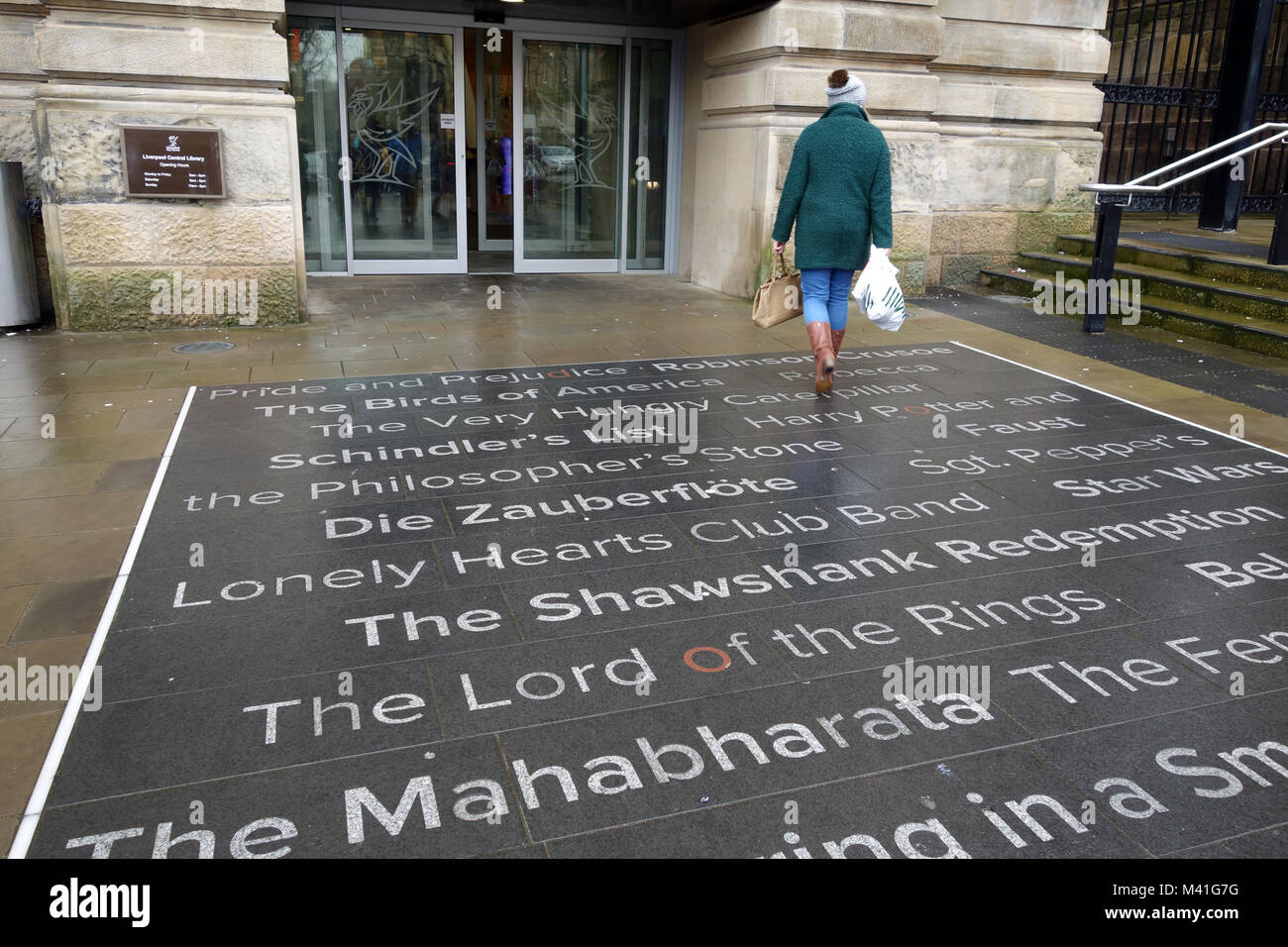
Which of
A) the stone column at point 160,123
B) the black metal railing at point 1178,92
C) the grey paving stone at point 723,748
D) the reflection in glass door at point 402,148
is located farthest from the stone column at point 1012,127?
the grey paving stone at point 723,748

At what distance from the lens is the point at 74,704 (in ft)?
10.8

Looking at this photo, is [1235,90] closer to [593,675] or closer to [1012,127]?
[1012,127]

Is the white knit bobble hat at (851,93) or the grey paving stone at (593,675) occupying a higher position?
the white knit bobble hat at (851,93)

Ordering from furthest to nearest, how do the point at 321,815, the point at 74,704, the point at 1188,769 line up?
1. the point at 74,704
2. the point at 1188,769
3. the point at 321,815

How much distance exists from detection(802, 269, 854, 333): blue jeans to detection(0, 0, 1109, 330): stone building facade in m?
3.56

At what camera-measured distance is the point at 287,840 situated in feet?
8.77

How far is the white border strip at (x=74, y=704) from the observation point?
2711 millimetres

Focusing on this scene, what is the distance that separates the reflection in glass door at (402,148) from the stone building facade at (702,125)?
0.62 meters

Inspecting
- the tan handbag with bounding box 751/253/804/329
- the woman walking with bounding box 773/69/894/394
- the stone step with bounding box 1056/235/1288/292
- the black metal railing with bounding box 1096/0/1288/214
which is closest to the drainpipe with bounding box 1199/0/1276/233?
the black metal railing with bounding box 1096/0/1288/214

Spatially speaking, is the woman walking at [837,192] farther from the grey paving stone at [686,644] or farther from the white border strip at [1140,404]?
the white border strip at [1140,404]

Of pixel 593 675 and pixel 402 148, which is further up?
pixel 402 148

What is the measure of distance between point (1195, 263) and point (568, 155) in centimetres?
714

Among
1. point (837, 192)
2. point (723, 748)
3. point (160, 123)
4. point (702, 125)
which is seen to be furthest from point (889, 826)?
point (702, 125)
